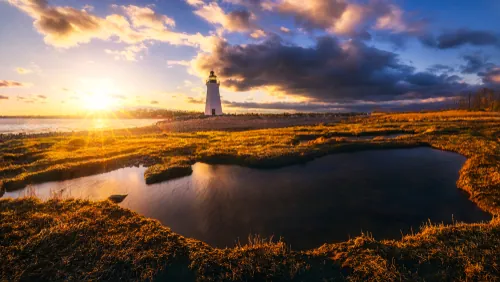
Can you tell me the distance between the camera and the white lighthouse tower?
89.4m

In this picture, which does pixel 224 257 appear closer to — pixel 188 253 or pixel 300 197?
pixel 188 253

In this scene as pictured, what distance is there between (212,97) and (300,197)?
78.5 meters

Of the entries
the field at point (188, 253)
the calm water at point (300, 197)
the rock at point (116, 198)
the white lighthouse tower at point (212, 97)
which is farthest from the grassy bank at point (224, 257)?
the white lighthouse tower at point (212, 97)

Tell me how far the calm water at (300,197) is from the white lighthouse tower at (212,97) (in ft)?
223

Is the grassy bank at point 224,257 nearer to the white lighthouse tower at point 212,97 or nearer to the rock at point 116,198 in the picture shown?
the rock at point 116,198

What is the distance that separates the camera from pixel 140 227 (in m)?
11.3

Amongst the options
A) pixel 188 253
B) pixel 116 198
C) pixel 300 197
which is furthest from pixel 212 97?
pixel 188 253

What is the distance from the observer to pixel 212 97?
9075 cm

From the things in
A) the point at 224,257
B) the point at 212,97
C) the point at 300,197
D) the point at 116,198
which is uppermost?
the point at 212,97

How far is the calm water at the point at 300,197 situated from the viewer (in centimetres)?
1267

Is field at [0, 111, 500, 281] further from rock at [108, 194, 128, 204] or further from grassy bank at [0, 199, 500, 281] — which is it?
rock at [108, 194, 128, 204]

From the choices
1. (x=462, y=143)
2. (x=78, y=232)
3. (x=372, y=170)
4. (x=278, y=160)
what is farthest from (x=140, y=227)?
(x=462, y=143)

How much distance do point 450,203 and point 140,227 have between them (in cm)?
1758

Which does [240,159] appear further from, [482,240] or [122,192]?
[482,240]
